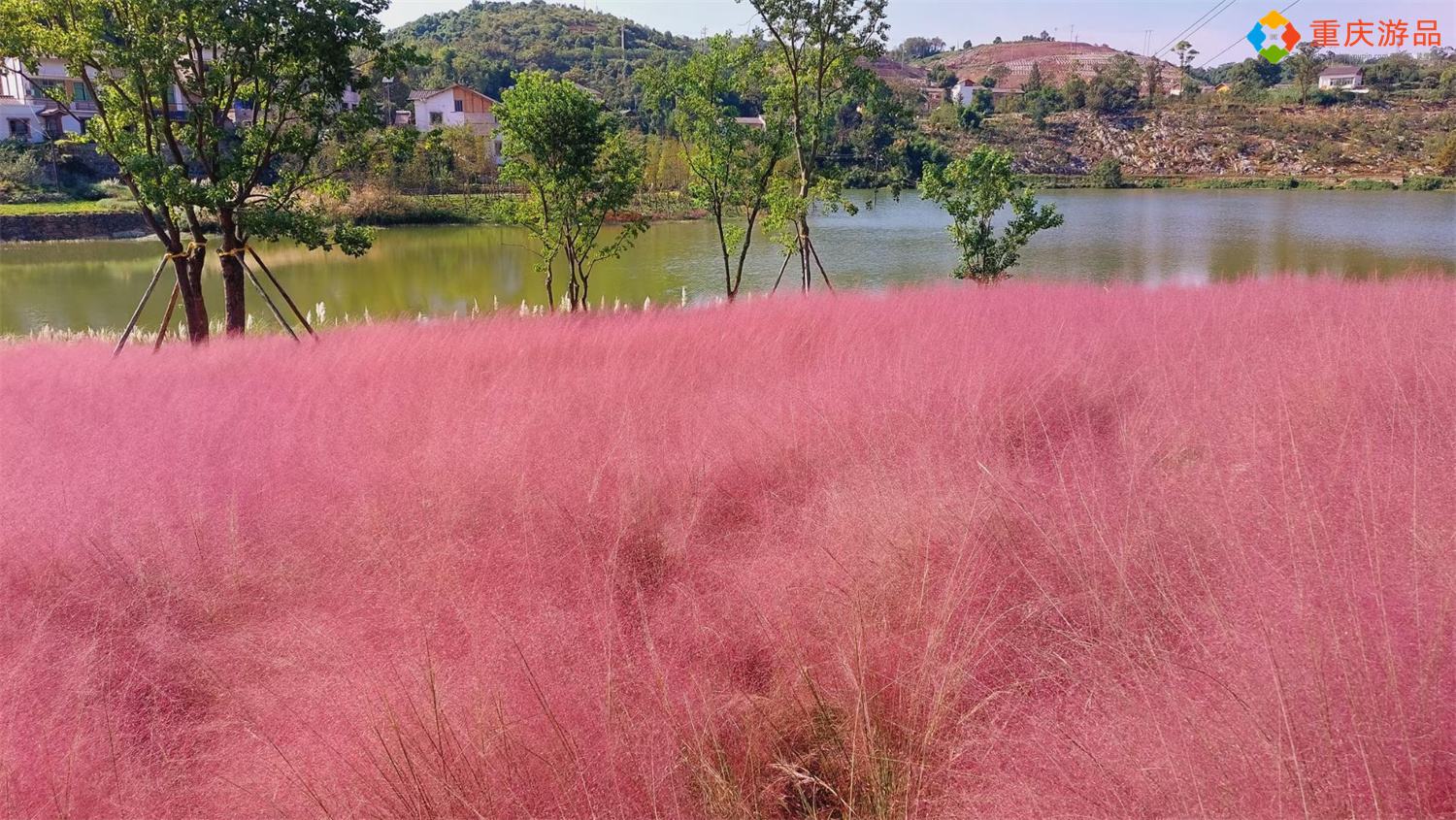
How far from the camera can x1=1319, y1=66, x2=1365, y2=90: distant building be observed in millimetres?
91375

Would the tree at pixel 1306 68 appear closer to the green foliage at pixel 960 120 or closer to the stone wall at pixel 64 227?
the green foliage at pixel 960 120

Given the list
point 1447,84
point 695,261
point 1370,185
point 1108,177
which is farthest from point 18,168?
point 1447,84

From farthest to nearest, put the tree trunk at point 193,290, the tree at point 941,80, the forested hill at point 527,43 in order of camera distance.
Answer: the tree at point 941,80 < the forested hill at point 527,43 < the tree trunk at point 193,290

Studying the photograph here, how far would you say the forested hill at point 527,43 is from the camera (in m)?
77.6

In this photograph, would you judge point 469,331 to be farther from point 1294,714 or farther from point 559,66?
point 559,66

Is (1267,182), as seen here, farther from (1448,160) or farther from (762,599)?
(762,599)

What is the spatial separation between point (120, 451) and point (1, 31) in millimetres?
5627

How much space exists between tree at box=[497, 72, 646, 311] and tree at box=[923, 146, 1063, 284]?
4.66m

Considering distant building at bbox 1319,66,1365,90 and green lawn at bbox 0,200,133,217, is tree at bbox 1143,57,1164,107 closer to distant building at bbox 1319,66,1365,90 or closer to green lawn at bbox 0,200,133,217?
distant building at bbox 1319,66,1365,90

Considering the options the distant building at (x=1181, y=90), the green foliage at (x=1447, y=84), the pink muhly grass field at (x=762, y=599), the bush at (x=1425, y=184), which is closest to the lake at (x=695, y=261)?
the pink muhly grass field at (x=762, y=599)

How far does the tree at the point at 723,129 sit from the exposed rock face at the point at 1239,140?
214 ft

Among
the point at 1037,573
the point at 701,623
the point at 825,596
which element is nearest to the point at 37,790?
the point at 701,623

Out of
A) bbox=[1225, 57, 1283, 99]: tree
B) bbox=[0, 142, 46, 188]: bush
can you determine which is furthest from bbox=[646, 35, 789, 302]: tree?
bbox=[1225, 57, 1283, 99]: tree

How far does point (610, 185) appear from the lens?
39.4 ft
